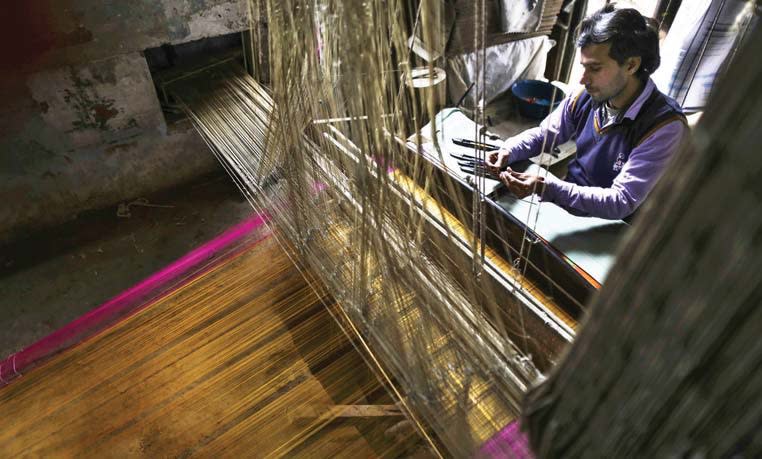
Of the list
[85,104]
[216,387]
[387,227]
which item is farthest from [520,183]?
[85,104]

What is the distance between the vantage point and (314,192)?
3.93 feet

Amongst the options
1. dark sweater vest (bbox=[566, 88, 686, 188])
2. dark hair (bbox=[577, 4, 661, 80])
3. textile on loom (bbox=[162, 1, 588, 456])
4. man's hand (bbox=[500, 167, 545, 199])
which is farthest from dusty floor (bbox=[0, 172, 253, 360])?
dark hair (bbox=[577, 4, 661, 80])

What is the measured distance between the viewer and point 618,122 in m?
1.59

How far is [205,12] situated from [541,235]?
177cm

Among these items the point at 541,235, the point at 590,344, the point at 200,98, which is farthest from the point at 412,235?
the point at 200,98

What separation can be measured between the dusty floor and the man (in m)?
1.51

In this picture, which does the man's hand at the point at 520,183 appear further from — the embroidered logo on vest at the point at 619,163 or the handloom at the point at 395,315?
the embroidered logo on vest at the point at 619,163

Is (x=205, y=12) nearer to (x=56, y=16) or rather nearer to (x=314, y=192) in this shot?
(x=56, y=16)

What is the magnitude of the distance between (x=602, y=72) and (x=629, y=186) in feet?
1.31

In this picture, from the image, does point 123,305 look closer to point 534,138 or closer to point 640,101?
point 534,138

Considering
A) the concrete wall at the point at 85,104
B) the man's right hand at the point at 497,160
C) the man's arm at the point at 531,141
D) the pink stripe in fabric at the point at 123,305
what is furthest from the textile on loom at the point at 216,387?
the concrete wall at the point at 85,104

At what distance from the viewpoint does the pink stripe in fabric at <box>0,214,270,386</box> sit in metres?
1.56

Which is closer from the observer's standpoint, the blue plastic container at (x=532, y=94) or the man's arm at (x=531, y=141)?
the man's arm at (x=531, y=141)

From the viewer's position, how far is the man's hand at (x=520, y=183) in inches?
65.4
